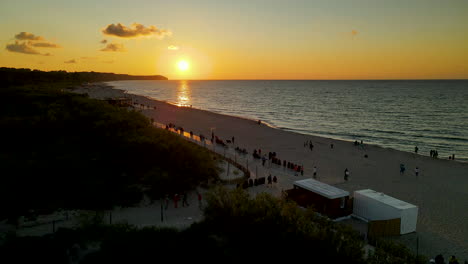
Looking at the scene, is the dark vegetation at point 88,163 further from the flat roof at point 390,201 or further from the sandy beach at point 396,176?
the flat roof at point 390,201

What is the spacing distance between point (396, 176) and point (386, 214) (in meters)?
12.8

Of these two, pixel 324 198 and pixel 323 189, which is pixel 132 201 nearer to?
pixel 324 198

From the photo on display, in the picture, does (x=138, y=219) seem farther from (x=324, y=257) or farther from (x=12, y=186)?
(x=324, y=257)

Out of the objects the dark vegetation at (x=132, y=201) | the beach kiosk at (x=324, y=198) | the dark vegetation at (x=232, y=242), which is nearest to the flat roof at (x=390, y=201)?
the beach kiosk at (x=324, y=198)

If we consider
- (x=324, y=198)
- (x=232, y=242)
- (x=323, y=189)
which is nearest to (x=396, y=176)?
(x=323, y=189)

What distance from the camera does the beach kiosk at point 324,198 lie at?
58.1 feet

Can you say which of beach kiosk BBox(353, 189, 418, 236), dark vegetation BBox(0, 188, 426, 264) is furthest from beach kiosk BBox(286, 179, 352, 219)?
dark vegetation BBox(0, 188, 426, 264)

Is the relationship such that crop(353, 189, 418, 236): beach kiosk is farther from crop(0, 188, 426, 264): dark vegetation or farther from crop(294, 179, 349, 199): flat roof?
crop(0, 188, 426, 264): dark vegetation

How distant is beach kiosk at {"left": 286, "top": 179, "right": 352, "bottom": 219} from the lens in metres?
17.7

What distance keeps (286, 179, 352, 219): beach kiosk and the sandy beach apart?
10.1 ft

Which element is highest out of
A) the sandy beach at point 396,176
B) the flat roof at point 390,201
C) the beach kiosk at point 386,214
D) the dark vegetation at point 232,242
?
the dark vegetation at point 232,242

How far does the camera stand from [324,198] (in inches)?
703

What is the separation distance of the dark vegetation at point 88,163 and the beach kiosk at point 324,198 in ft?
20.7

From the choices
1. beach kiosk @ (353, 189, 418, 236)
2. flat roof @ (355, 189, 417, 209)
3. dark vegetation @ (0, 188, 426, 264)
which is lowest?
beach kiosk @ (353, 189, 418, 236)
